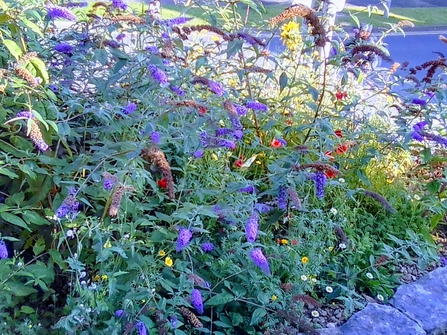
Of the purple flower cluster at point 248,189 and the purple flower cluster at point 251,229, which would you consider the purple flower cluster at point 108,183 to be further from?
the purple flower cluster at point 248,189

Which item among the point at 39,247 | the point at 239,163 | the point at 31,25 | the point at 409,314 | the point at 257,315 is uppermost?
the point at 31,25

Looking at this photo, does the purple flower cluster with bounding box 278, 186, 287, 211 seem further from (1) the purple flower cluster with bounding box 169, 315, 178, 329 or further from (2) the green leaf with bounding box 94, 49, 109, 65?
(2) the green leaf with bounding box 94, 49, 109, 65

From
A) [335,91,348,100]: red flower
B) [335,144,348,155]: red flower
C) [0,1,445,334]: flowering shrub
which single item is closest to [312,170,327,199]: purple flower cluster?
[0,1,445,334]: flowering shrub

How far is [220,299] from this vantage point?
2.21 m

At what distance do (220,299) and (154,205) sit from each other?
19.1 inches

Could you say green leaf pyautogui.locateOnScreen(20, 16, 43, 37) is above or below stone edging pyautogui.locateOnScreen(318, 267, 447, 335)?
above

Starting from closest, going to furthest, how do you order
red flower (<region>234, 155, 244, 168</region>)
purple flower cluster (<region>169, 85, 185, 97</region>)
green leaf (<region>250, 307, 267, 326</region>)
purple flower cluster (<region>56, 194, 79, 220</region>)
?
purple flower cluster (<region>56, 194, 79, 220</region>)
green leaf (<region>250, 307, 267, 326</region>)
purple flower cluster (<region>169, 85, 185, 97</region>)
red flower (<region>234, 155, 244, 168</region>)

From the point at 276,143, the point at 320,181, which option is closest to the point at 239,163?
the point at 276,143

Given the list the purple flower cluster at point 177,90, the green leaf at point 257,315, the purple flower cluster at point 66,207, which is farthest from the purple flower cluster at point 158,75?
the green leaf at point 257,315

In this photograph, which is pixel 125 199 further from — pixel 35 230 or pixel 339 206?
pixel 339 206

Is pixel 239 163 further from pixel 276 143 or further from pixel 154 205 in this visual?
pixel 154 205

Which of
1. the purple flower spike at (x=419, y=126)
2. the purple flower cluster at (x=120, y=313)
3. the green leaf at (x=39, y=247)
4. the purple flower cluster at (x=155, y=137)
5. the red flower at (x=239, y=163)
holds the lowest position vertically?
the purple flower cluster at (x=120, y=313)

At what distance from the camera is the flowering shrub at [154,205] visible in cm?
204

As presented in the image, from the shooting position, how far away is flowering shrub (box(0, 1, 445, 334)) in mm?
2043
